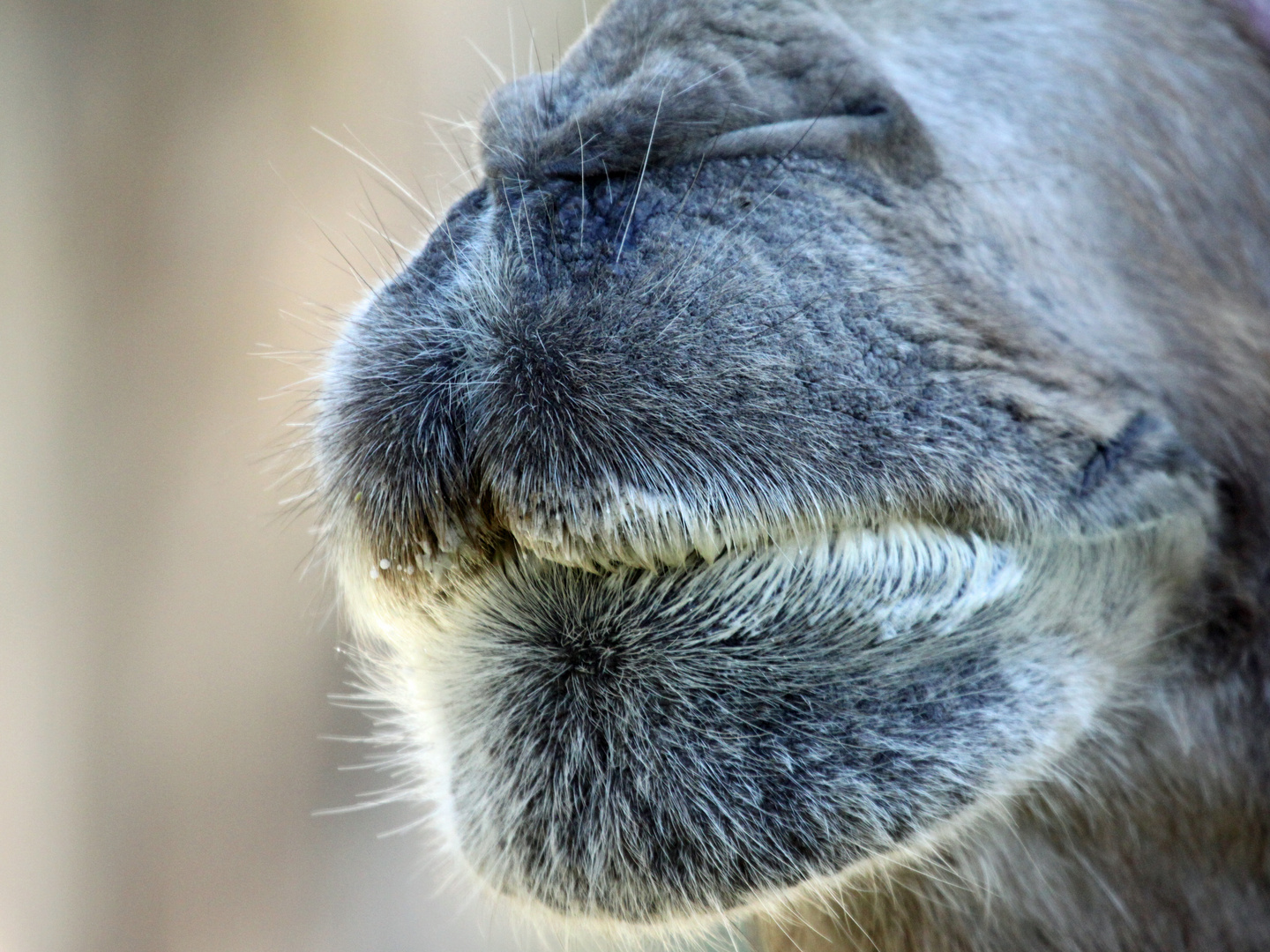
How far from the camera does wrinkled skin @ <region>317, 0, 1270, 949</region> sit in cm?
82

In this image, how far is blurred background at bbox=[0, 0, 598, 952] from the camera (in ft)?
7.80

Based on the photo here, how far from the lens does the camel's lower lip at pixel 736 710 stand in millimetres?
839

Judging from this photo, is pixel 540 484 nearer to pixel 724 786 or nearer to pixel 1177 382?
pixel 724 786

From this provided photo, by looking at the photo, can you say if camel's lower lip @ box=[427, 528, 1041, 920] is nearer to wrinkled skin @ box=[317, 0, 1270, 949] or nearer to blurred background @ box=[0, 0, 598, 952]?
Answer: wrinkled skin @ box=[317, 0, 1270, 949]

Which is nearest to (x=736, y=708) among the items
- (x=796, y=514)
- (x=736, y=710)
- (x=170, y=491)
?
(x=736, y=710)

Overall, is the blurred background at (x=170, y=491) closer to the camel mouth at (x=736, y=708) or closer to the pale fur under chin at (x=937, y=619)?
the pale fur under chin at (x=937, y=619)

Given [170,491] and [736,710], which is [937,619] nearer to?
[736,710]

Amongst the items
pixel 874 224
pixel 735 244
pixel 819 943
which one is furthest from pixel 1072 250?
pixel 819 943

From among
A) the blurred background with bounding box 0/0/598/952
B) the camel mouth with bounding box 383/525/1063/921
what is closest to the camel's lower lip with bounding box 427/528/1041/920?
the camel mouth with bounding box 383/525/1063/921

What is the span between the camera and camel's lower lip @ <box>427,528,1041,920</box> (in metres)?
0.84

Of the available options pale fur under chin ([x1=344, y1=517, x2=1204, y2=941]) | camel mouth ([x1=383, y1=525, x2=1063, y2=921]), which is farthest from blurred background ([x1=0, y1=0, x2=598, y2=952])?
camel mouth ([x1=383, y1=525, x2=1063, y2=921])

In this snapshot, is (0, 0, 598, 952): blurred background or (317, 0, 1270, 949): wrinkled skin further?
(0, 0, 598, 952): blurred background

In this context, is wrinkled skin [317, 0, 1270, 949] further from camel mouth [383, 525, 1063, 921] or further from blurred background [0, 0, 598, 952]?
blurred background [0, 0, 598, 952]

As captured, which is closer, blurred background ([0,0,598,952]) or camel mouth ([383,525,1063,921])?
camel mouth ([383,525,1063,921])
